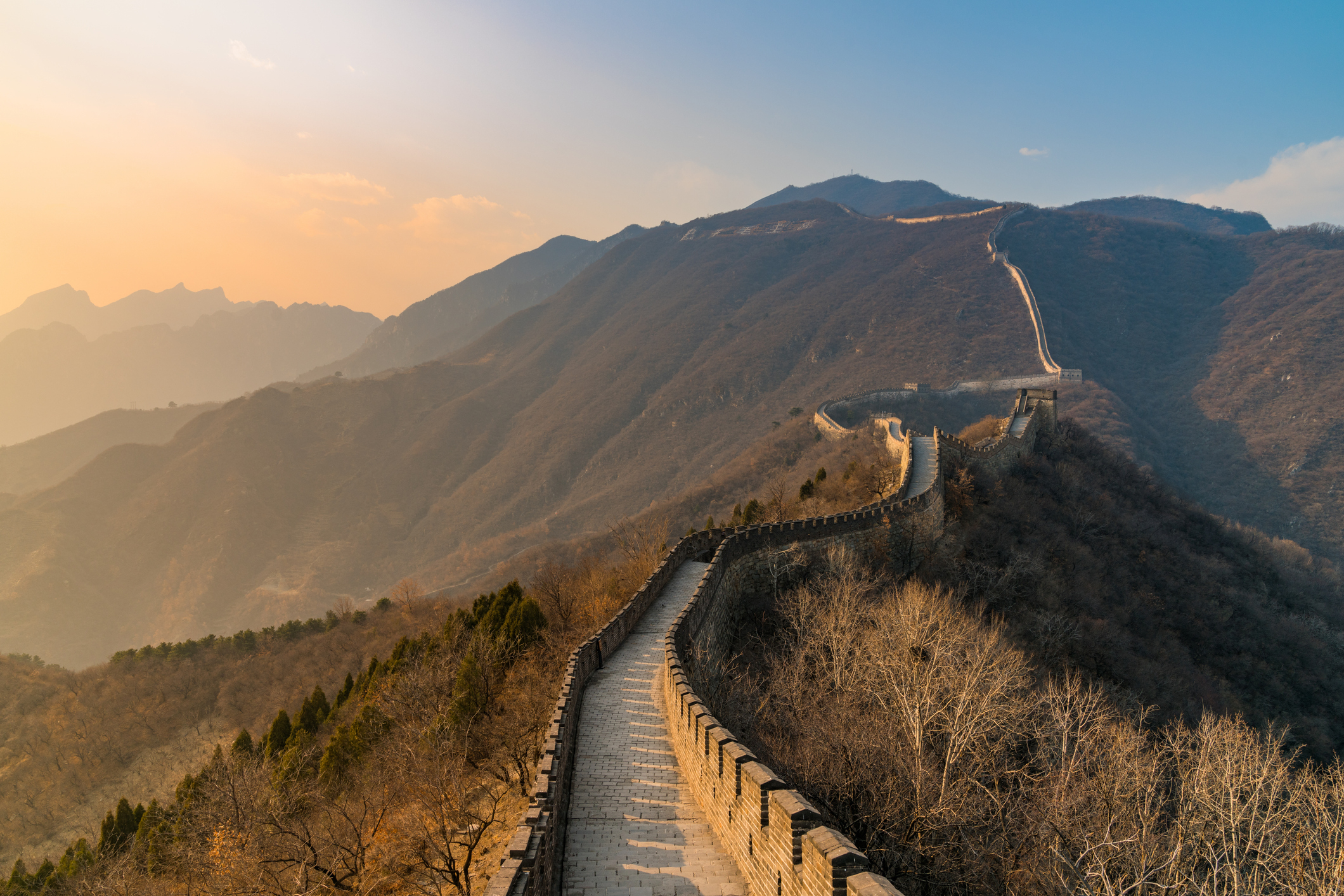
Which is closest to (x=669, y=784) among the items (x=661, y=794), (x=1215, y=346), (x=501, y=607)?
(x=661, y=794)

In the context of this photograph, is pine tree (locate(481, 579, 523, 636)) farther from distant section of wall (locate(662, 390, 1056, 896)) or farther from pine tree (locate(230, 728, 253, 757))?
pine tree (locate(230, 728, 253, 757))

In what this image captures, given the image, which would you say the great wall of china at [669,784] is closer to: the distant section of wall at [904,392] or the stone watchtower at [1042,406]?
the stone watchtower at [1042,406]

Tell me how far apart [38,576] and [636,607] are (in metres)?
175

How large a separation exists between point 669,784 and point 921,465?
2707 cm

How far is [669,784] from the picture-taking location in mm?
11562

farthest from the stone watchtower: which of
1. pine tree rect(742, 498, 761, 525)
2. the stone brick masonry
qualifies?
the stone brick masonry

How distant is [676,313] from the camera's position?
18488 cm

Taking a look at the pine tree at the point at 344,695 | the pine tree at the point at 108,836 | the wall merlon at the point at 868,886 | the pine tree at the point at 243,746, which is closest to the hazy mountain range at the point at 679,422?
the pine tree at the point at 344,695

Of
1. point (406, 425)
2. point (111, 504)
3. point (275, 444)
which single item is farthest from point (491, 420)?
point (111, 504)

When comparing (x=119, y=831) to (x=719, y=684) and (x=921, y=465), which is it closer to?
(x=719, y=684)

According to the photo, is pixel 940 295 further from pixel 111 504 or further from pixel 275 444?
pixel 111 504

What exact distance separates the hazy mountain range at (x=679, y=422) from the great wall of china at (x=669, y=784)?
60907 millimetres

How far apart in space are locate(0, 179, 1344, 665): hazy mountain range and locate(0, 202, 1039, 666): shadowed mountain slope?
1.99ft

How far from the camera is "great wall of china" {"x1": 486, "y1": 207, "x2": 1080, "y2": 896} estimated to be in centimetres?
763
